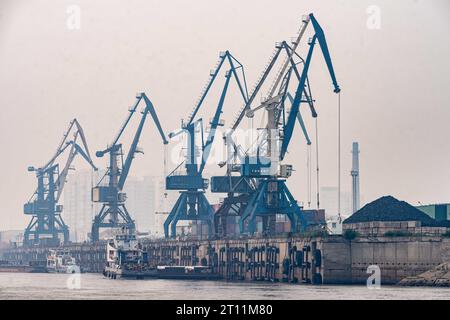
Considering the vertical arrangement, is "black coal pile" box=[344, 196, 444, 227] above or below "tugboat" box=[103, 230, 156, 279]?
above

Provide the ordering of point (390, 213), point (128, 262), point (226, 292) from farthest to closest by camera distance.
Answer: point (128, 262) → point (390, 213) → point (226, 292)

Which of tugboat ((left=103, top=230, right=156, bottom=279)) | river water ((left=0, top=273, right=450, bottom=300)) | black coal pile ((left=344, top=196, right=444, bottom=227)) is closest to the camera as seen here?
river water ((left=0, top=273, right=450, bottom=300))

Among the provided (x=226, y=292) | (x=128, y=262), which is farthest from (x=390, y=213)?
(x=128, y=262)

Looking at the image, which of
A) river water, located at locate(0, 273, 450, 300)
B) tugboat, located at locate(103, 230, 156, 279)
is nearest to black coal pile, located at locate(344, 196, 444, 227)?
river water, located at locate(0, 273, 450, 300)

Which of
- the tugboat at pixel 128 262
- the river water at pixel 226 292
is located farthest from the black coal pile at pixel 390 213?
the tugboat at pixel 128 262

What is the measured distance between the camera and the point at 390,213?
179125 millimetres

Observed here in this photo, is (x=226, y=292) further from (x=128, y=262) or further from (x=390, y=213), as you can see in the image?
(x=128, y=262)

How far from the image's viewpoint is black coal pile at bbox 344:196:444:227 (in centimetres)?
17750

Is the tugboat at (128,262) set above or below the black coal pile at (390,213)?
below

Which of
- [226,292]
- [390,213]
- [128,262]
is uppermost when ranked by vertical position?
[390,213]

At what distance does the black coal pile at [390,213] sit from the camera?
582ft

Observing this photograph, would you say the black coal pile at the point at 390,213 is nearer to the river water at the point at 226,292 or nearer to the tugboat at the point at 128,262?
the river water at the point at 226,292

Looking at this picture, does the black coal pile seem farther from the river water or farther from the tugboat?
the tugboat
